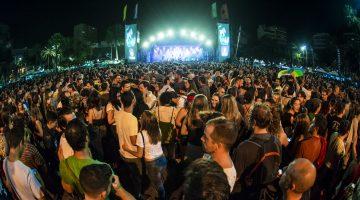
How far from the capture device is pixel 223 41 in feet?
120

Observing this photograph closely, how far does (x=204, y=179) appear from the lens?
8.36ft

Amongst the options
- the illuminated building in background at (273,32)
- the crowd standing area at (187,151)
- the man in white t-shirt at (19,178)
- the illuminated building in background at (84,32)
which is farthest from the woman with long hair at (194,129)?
the illuminated building in background at (84,32)

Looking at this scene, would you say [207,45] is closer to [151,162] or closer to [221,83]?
[221,83]

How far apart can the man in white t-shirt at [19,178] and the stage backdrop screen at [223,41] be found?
110 feet

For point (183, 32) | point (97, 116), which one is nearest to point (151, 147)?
point (97, 116)

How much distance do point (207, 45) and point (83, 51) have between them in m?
27.1

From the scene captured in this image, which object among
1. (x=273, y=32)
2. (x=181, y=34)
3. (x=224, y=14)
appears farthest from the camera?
(x=273, y=32)

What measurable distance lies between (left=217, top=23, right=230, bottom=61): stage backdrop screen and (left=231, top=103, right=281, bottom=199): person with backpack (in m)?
32.7

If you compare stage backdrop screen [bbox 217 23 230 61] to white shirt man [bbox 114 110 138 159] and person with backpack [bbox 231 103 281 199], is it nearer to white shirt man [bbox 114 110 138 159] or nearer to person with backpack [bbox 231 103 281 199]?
white shirt man [bbox 114 110 138 159]

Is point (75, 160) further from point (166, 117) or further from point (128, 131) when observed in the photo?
point (166, 117)

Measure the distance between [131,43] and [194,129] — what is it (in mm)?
32287

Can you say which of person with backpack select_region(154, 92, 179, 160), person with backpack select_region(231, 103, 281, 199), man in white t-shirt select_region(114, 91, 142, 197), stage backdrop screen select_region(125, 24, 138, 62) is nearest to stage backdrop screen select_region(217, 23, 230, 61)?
stage backdrop screen select_region(125, 24, 138, 62)

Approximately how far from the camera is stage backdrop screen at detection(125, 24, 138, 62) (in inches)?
1445

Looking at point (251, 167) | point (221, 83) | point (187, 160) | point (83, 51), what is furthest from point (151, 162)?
point (83, 51)
